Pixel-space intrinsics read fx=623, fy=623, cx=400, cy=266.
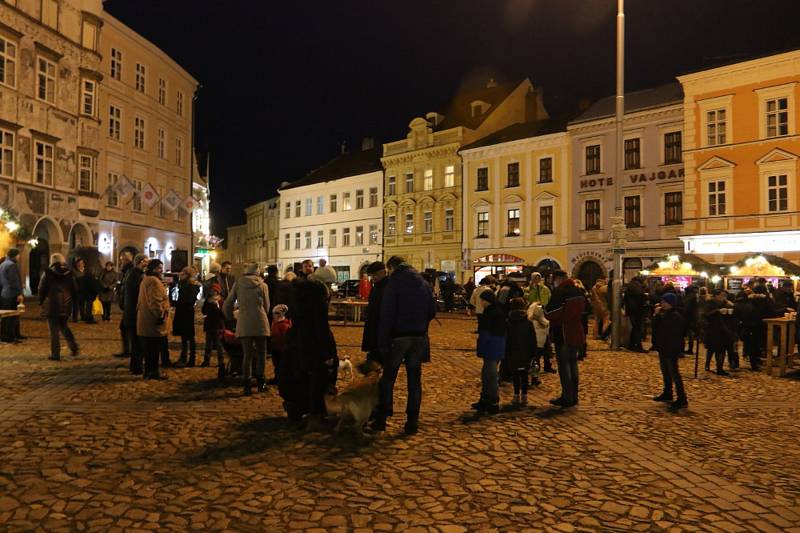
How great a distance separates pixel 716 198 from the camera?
30.6 metres

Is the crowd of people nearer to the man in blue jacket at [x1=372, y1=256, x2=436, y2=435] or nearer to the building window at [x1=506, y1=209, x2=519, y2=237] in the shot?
the man in blue jacket at [x1=372, y1=256, x2=436, y2=435]

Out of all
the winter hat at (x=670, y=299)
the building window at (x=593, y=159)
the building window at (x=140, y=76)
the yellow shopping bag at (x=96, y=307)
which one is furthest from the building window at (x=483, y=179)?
the winter hat at (x=670, y=299)

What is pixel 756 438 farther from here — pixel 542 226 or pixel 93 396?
pixel 542 226

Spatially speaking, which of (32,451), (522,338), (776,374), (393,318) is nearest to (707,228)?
(776,374)

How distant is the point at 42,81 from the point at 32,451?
2865 cm

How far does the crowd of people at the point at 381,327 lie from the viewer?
258 inches

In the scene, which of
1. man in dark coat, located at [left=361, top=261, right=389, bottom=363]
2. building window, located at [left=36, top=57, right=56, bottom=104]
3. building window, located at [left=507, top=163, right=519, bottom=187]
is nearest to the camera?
man in dark coat, located at [left=361, top=261, right=389, bottom=363]

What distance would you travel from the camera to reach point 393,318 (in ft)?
21.2

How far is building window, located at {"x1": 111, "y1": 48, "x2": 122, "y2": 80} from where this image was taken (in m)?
34.1

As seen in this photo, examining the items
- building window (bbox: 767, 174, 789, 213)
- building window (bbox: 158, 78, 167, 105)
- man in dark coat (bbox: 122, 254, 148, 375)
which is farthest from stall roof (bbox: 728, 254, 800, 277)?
building window (bbox: 158, 78, 167, 105)

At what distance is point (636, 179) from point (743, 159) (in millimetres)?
5614

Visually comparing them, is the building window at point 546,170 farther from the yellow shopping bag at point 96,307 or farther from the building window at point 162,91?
the yellow shopping bag at point 96,307

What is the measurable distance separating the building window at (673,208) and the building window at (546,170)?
23.7 feet

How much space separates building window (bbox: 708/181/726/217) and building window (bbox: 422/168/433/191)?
19.9 metres
